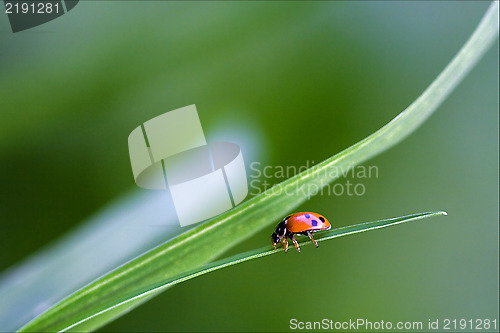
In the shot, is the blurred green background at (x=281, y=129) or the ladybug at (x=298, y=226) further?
the blurred green background at (x=281, y=129)

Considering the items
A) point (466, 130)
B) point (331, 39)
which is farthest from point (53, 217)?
point (466, 130)

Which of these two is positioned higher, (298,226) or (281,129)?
(281,129)

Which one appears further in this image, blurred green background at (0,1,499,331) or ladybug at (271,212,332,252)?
blurred green background at (0,1,499,331)

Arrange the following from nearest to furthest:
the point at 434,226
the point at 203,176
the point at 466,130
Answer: the point at 203,176, the point at 434,226, the point at 466,130

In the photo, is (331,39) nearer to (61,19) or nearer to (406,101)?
(406,101)

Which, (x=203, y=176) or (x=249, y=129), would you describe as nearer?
(x=203, y=176)
